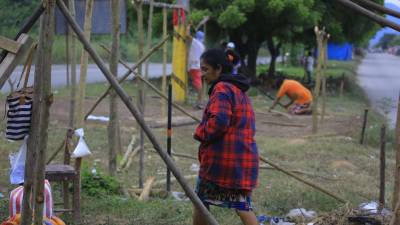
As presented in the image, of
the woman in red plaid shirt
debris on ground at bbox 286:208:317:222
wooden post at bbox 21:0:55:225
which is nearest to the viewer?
wooden post at bbox 21:0:55:225

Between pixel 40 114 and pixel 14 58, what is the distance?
438 millimetres

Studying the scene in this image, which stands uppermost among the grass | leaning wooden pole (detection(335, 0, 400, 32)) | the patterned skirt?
leaning wooden pole (detection(335, 0, 400, 32))

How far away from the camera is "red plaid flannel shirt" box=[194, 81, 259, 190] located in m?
3.82

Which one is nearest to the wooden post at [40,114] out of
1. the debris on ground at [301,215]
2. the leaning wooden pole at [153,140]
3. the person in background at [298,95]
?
the leaning wooden pole at [153,140]

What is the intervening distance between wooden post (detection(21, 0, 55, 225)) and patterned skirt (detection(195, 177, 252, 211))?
3.65ft

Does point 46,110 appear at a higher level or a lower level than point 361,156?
higher

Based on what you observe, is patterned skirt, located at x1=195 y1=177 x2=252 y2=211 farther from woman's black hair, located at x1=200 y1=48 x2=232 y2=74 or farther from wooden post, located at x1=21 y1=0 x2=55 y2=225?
wooden post, located at x1=21 y1=0 x2=55 y2=225

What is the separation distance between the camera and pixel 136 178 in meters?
7.08

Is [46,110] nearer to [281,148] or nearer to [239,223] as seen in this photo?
[239,223]

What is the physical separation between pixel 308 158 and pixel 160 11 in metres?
10.5

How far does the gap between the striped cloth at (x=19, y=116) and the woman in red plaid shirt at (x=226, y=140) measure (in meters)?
1.06

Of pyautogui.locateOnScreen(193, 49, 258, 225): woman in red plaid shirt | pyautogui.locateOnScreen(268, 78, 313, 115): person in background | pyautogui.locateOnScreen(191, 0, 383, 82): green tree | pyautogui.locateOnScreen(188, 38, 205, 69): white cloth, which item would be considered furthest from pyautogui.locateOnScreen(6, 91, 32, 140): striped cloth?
pyautogui.locateOnScreen(191, 0, 383, 82): green tree

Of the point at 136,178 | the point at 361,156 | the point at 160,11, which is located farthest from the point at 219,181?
the point at 160,11

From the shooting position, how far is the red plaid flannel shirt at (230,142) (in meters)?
3.82
